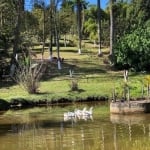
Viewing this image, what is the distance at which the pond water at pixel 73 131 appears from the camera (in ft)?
72.8

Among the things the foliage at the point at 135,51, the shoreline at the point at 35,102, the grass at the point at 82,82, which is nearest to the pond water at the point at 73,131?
the shoreline at the point at 35,102

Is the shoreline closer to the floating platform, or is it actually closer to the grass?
the grass

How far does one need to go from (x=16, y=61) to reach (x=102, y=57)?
1547cm

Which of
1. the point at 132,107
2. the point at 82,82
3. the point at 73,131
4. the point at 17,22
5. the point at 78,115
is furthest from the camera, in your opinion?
the point at 17,22

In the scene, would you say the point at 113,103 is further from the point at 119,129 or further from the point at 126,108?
the point at 119,129

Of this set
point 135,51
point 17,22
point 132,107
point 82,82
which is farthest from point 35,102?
point 135,51

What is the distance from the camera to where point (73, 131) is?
26.5 meters

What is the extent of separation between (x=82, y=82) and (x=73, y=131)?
22.2m

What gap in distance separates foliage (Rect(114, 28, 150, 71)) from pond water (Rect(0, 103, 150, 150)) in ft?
70.5

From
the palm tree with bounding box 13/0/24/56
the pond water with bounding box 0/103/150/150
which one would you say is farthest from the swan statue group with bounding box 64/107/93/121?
the palm tree with bounding box 13/0/24/56

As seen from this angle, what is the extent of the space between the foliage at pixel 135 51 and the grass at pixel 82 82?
181 centimetres

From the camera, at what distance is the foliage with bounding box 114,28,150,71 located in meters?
57.1

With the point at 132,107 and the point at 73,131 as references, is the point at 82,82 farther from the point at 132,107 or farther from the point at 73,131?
the point at 73,131

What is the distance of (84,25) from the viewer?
4434 inches
